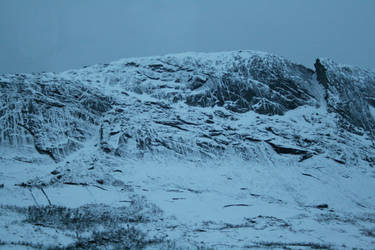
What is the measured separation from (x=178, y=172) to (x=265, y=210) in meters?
10.9

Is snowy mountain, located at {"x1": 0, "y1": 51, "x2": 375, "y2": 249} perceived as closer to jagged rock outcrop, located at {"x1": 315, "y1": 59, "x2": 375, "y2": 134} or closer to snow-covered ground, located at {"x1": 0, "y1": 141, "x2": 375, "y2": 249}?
snow-covered ground, located at {"x1": 0, "y1": 141, "x2": 375, "y2": 249}

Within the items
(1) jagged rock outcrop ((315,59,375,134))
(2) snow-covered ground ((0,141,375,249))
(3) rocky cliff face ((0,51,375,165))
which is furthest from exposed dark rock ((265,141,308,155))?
(1) jagged rock outcrop ((315,59,375,134))

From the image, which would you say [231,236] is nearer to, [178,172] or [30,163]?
[178,172]

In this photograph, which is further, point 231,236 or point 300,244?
point 231,236

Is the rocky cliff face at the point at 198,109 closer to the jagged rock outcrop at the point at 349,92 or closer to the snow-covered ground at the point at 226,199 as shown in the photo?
the jagged rock outcrop at the point at 349,92

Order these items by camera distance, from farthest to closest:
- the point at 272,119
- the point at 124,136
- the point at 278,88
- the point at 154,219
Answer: the point at 278,88
the point at 272,119
the point at 124,136
the point at 154,219

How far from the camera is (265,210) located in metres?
24.1

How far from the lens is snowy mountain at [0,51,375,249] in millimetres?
18156

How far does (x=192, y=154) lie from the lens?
36656 mm

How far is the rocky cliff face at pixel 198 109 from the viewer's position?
1436 inches

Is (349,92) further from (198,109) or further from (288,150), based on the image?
(198,109)

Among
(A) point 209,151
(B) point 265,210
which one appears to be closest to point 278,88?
(A) point 209,151

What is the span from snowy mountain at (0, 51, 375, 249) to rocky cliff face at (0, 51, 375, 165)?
0.22 m

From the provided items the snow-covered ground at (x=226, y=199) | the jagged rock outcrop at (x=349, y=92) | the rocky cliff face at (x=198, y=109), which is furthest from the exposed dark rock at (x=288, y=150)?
the jagged rock outcrop at (x=349, y=92)
